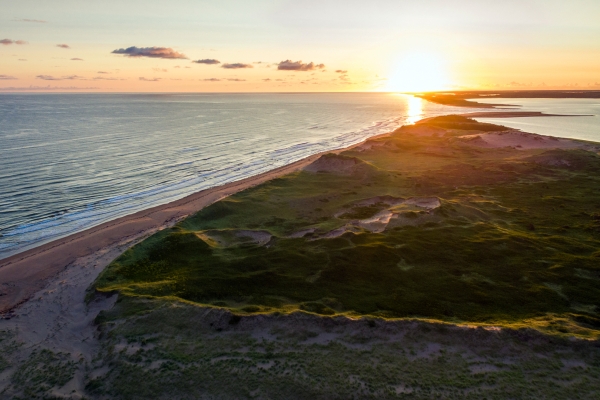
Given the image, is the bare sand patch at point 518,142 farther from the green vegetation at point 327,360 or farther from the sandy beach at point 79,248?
the green vegetation at point 327,360

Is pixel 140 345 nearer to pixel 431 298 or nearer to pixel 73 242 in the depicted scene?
pixel 431 298

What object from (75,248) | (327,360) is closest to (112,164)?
(75,248)

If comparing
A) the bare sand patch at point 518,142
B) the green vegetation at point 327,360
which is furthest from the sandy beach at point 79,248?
the bare sand patch at point 518,142

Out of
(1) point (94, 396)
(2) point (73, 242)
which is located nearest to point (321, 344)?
(1) point (94, 396)

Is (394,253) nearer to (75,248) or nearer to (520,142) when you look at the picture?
(75,248)

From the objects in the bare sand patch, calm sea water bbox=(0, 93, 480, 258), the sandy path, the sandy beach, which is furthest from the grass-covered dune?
the bare sand patch

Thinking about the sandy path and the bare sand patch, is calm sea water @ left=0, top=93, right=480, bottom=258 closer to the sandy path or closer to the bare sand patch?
the sandy path
